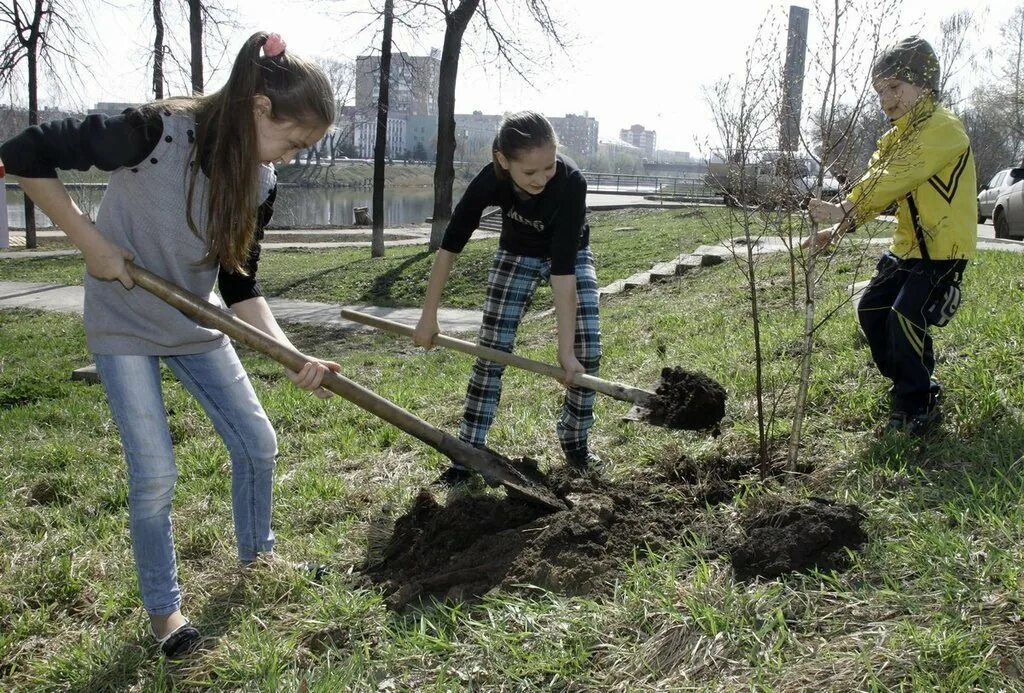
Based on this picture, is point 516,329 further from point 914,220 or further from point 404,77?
point 404,77

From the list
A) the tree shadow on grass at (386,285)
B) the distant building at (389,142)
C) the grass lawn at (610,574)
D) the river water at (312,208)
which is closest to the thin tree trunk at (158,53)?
the river water at (312,208)

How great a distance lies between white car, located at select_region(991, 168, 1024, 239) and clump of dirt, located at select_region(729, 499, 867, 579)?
41.9ft

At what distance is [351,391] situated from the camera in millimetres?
3104

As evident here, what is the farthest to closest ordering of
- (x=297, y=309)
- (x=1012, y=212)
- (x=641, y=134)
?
(x=641, y=134) → (x=1012, y=212) → (x=297, y=309)

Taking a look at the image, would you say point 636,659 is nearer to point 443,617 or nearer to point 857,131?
point 443,617

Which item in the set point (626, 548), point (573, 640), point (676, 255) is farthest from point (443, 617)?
point (676, 255)

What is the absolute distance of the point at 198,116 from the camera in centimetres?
274

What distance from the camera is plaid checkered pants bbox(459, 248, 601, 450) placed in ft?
13.2

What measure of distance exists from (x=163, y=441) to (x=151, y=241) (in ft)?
2.07

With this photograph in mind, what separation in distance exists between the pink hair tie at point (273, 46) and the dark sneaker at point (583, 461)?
2226mm

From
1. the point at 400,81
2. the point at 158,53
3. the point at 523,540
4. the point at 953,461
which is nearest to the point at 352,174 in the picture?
the point at 158,53

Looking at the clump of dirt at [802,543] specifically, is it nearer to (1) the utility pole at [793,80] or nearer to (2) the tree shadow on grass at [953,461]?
(2) the tree shadow on grass at [953,461]

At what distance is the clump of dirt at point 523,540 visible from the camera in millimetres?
2971

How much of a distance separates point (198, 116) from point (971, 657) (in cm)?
264
